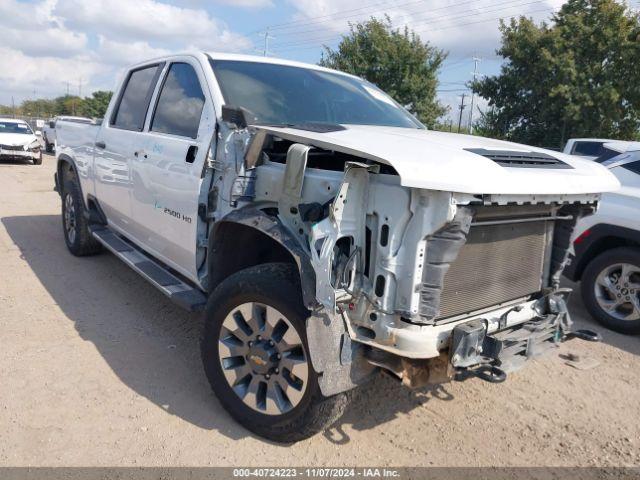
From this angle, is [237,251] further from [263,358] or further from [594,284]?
[594,284]

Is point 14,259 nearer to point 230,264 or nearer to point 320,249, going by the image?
point 230,264

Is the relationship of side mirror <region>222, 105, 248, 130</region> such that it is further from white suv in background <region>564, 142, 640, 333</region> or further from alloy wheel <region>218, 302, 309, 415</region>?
white suv in background <region>564, 142, 640, 333</region>

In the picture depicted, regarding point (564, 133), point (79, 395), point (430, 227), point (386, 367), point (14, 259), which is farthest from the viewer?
point (564, 133)

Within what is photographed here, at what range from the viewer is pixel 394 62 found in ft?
72.5

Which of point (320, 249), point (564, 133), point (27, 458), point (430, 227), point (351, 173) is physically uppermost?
point (564, 133)

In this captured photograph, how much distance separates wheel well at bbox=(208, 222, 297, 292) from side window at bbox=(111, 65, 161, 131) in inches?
72.6

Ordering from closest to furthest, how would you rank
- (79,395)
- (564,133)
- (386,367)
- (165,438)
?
(386,367) < (165,438) < (79,395) < (564,133)

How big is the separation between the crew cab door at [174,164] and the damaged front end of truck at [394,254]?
606 millimetres

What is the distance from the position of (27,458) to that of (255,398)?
1.22 metres

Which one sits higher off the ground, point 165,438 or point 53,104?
point 53,104

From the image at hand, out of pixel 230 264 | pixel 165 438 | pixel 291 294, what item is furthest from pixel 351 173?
pixel 165 438

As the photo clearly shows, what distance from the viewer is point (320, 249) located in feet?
8.34

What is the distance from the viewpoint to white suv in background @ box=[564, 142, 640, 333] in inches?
202

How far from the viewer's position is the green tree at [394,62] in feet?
71.8
